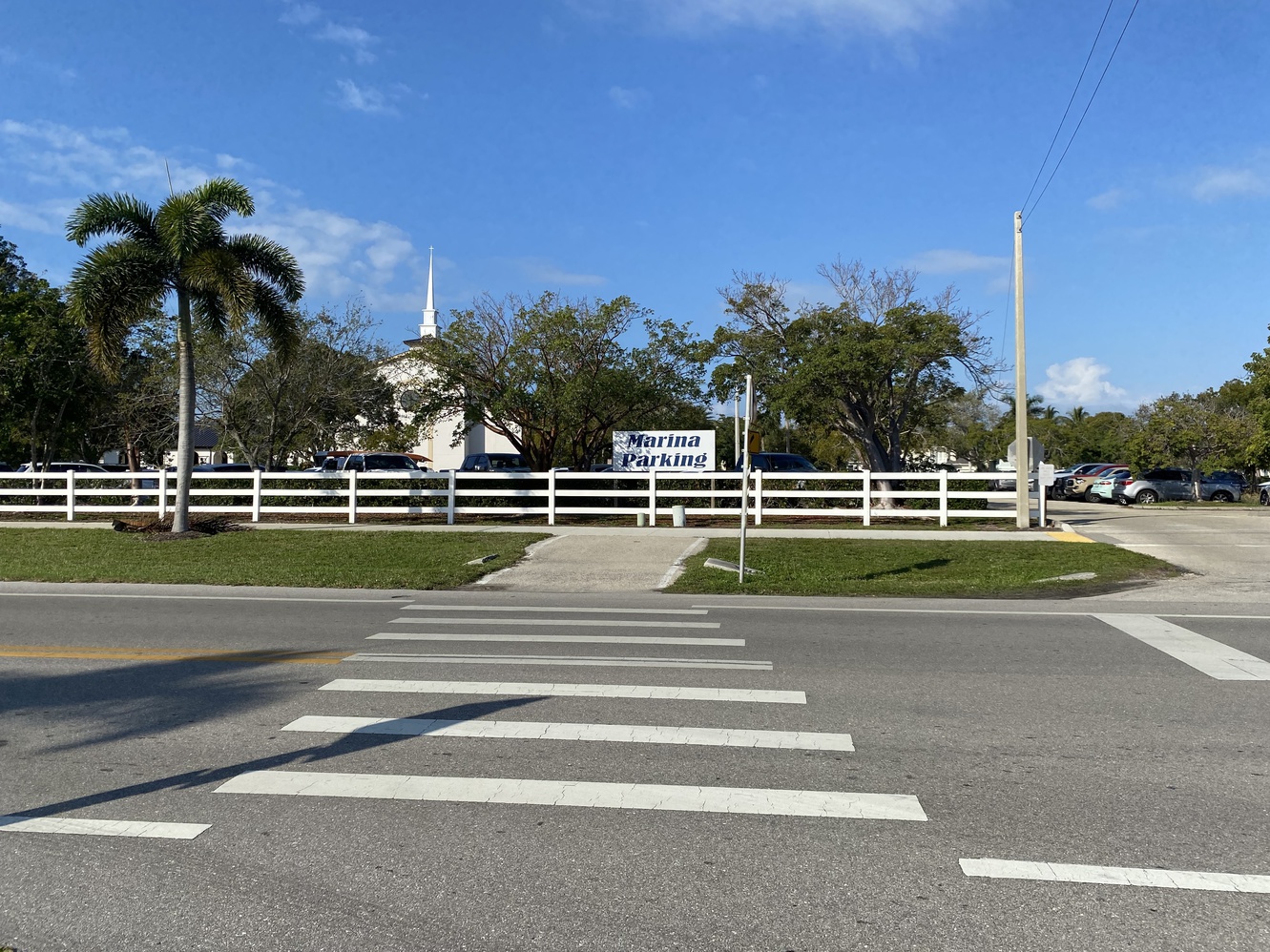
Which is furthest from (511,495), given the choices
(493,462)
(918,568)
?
(918,568)

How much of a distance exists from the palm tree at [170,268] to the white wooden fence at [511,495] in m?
4.36

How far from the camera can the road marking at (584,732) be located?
5.95 m

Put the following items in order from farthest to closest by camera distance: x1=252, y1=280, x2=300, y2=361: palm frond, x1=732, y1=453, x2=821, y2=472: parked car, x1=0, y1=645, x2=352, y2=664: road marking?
x1=732, y1=453, x2=821, y2=472: parked car
x1=252, y1=280, x2=300, y2=361: palm frond
x1=0, y1=645, x2=352, y2=664: road marking

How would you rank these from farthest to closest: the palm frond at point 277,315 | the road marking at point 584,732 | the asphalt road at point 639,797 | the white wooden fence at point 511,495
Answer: the white wooden fence at point 511,495 < the palm frond at point 277,315 < the road marking at point 584,732 < the asphalt road at point 639,797

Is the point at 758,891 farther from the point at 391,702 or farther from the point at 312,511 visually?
the point at 312,511

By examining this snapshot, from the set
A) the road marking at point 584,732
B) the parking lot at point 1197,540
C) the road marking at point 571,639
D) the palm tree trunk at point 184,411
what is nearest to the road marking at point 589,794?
the road marking at point 584,732

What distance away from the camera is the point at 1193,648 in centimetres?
900

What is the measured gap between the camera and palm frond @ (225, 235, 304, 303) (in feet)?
69.8

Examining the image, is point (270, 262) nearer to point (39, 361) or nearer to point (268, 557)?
point (268, 557)

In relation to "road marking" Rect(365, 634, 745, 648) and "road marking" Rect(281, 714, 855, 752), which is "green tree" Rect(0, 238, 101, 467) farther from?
"road marking" Rect(281, 714, 855, 752)

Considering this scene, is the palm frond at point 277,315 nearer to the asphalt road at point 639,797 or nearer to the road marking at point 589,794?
the asphalt road at point 639,797

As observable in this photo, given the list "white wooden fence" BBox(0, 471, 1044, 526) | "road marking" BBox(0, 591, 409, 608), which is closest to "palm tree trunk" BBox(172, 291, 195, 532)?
"white wooden fence" BBox(0, 471, 1044, 526)

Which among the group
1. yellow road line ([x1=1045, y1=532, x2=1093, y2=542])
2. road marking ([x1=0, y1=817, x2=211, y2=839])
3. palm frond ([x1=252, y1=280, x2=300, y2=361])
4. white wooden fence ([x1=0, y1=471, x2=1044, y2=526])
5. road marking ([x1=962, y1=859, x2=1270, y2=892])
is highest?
palm frond ([x1=252, y1=280, x2=300, y2=361])

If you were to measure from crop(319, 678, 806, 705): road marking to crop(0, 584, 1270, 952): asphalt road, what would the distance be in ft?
0.16
